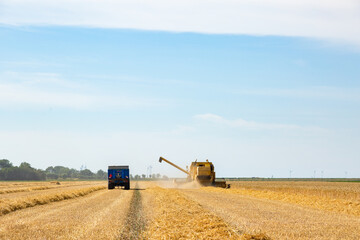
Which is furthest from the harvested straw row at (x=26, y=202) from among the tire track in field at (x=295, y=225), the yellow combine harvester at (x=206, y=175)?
the yellow combine harvester at (x=206, y=175)

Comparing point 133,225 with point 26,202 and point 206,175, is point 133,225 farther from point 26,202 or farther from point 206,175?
point 206,175

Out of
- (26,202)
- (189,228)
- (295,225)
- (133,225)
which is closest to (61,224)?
(133,225)

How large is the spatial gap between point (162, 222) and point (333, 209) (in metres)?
13.8

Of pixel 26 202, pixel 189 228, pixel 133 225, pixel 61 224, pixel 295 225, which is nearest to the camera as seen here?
pixel 189 228

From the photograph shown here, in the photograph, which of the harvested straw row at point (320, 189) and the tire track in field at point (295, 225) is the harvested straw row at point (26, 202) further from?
the harvested straw row at point (320, 189)

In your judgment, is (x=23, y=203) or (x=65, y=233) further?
(x=23, y=203)

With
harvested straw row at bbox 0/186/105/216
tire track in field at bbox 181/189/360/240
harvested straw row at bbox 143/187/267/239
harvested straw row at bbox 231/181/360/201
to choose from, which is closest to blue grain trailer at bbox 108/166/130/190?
harvested straw row at bbox 0/186/105/216

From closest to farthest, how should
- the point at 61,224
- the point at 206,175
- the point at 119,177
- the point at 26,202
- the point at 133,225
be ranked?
the point at 133,225 < the point at 61,224 < the point at 26,202 < the point at 119,177 < the point at 206,175

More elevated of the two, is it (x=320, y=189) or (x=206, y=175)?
(x=206, y=175)

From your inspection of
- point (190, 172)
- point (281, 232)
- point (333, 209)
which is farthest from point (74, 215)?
point (190, 172)

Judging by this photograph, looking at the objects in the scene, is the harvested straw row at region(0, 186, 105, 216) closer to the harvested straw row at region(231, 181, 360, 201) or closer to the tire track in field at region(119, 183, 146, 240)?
the tire track in field at region(119, 183, 146, 240)

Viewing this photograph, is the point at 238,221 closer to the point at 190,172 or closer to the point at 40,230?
the point at 40,230

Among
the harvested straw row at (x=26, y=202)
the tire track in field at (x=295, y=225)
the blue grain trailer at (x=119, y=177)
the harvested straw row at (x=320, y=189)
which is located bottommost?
the tire track in field at (x=295, y=225)

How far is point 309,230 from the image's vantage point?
18.4 metres
